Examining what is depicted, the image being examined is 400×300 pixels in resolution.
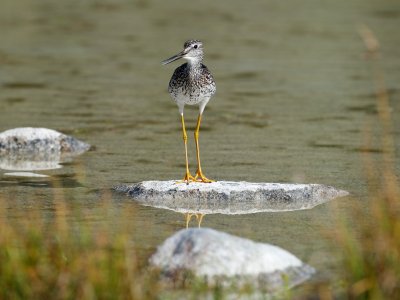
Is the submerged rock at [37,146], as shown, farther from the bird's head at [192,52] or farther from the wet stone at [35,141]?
the bird's head at [192,52]

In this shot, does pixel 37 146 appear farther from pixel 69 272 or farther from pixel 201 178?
pixel 69 272

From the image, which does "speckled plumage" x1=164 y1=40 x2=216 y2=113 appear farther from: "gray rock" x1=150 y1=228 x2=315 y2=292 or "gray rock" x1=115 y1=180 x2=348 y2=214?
"gray rock" x1=150 y1=228 x2=315 y2=292

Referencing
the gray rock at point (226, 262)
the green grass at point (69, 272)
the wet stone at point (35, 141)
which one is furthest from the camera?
the wet stone at point (35, 141)

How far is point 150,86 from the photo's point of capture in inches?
603

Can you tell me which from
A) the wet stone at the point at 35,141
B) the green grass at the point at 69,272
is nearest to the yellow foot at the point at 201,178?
the wet stone at the point at 35,141

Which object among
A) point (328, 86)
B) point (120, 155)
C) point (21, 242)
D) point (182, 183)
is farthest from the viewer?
point (328, 86)

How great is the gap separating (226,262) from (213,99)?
8.43 meters

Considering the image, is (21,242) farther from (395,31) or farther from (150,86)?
(395,31)

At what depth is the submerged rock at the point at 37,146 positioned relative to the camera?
10.7 metres

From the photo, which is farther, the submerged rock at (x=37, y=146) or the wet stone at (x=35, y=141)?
the wet stone at (x=35, y=141)

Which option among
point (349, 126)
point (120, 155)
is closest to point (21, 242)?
point (120, 155)

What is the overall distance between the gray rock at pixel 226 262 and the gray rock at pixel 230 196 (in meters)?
1.97

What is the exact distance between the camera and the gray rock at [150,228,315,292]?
19.9 feet

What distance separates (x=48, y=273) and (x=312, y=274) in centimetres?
167
